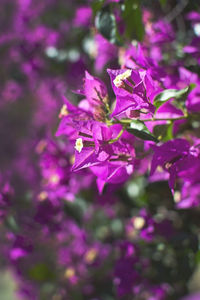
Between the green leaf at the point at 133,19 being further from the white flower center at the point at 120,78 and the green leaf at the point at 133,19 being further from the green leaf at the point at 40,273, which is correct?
the green leaf at the point at 40,273

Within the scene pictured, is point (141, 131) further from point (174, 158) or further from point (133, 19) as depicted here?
point (133, 19)

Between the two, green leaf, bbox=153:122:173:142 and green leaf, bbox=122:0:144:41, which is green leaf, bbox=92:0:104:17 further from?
green leaf, bbox=153:122:173:142

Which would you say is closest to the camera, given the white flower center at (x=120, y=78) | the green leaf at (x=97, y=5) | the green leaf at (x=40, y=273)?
the white flower center at (x=120, y=78)

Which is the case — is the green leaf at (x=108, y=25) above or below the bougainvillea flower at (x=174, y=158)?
above

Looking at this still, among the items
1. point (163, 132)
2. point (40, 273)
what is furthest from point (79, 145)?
point (40, 273)

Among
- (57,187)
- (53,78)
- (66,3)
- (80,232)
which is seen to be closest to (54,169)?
(57,187)

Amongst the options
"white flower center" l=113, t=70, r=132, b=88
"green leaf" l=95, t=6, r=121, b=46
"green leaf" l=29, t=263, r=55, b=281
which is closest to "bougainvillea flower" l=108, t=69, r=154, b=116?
"white flower center" l=113, t=70, r=132, b=88

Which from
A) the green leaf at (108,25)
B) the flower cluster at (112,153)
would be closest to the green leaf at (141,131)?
the flower cluster at (112,153)

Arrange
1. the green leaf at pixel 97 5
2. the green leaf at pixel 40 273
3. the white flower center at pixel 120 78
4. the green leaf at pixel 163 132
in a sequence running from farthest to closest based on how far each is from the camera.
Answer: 1. the green leaf at pixel 40 273
2. the green leaf at pixel 97 5
3. the green leaf at pixel 163 132
4. the white flower center at pixel 120 78
